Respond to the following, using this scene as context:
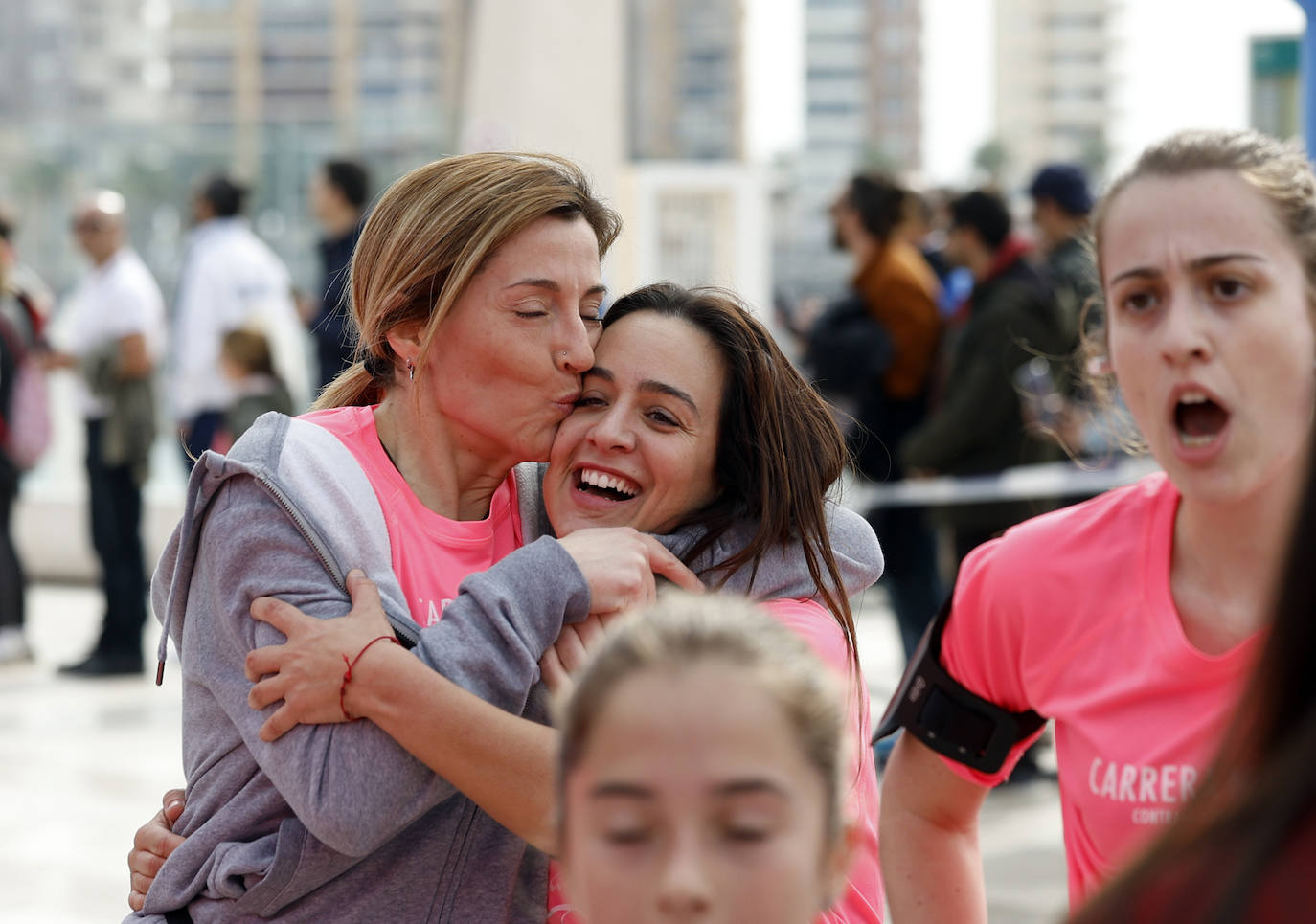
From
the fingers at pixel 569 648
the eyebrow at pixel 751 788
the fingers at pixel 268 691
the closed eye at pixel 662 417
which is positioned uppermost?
the closed eye at pixel 662 417

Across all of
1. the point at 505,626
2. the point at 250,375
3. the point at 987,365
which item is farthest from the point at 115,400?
the point at 505,626

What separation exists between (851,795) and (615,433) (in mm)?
536

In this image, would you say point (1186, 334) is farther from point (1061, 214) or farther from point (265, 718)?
point (1061, 214)

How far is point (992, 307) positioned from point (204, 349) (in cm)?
364

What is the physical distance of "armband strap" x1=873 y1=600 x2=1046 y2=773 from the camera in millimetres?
1938

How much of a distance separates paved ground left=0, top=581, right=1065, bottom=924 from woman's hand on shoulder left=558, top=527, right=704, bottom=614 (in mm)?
1982

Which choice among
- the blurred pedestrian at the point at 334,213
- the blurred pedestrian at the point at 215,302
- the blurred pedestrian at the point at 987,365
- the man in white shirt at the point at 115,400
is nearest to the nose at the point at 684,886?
the blurred pedestrian at the point at 987,365

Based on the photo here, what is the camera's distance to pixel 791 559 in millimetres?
2000

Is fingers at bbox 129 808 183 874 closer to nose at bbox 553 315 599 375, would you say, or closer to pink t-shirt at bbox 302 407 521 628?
pink t-shirt at bbox 302 407 521 628

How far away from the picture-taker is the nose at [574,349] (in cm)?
200

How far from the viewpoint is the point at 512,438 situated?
80.5 inches

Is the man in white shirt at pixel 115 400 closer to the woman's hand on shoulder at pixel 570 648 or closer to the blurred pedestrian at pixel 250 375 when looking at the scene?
the blurred pedestrian at pixel 250 375

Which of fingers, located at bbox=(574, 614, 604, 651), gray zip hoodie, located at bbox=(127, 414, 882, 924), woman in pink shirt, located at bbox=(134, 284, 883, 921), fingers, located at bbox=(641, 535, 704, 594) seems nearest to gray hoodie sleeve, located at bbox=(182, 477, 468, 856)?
gray zip hoodie, located at bbox=(127, 414, 882, 924)

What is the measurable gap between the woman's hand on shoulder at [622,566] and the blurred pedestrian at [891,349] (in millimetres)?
4061
